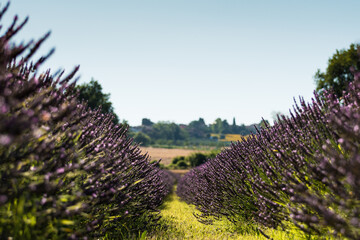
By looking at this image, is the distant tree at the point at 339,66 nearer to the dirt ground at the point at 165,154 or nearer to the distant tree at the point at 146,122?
the dirt ground at the point at 165,154

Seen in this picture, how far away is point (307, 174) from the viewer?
9.99 ft

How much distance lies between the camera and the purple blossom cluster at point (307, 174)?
7.14 ft

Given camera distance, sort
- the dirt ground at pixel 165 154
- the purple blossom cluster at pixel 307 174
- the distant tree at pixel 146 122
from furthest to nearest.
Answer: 1. the distant tree at pixel 146 122
2. the dirt ground at pixel 165 154
3. the purple blossom cluster at pixel 307 174

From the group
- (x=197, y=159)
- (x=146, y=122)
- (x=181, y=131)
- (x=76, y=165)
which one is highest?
(x=146, y=122)

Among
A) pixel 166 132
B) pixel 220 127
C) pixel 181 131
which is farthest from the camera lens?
pixel 220 127

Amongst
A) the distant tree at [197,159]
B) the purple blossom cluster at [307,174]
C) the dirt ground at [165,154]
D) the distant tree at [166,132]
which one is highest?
the distant tree at [166,132]

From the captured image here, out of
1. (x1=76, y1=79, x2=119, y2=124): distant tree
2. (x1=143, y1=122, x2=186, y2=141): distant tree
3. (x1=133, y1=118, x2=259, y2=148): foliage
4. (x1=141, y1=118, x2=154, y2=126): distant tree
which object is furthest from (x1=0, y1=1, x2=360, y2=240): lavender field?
(x1=141, y1=118, x2=154, y2=126): distant tree

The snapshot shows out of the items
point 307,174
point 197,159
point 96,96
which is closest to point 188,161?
point 197,159

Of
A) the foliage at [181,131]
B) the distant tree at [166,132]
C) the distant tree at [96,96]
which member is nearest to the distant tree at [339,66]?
the distant tree at [96,96]

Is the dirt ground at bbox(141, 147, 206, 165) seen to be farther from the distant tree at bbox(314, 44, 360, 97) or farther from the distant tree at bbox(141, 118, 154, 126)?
the distant tree at bbox(141, 118, 154, 126)

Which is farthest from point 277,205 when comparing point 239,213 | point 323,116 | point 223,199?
point 223,199

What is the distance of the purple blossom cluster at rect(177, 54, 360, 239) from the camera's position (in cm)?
218

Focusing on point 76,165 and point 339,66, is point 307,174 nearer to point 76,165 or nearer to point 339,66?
point 76,165

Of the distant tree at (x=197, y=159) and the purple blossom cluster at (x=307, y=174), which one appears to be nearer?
the purple blossom cluster at (x=307, y=174)
